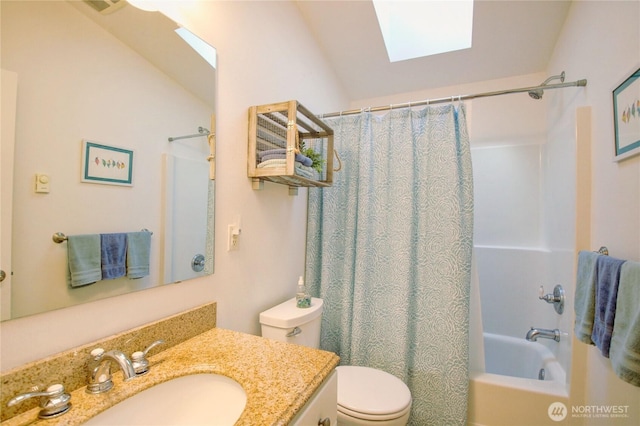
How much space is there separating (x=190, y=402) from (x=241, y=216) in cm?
73

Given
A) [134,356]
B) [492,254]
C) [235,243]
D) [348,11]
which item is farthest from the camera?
[492,254]

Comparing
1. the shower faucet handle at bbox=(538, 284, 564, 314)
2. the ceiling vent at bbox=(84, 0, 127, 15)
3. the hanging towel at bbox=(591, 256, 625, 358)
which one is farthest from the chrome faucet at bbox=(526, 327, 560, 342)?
the ceiling vent at bbox=(84, 0, 127, 15)

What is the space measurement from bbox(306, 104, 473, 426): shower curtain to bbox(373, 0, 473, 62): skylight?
770mm

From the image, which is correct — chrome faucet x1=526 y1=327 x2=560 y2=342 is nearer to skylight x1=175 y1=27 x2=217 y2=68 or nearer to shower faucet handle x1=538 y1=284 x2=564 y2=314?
shower faucet handle x1=538 y1=284 x2=564 y2=314

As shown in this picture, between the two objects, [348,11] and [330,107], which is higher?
[348,11]

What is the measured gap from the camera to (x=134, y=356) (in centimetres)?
74

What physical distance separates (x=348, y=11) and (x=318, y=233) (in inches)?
57.4

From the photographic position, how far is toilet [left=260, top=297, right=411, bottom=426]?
1185 mm

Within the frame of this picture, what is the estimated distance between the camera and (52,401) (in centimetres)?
57

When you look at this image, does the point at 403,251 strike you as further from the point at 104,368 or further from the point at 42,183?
the point at 42,183

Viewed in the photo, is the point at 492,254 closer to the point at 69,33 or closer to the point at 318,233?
the point at 318,233

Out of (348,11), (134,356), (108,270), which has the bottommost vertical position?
(134,356)

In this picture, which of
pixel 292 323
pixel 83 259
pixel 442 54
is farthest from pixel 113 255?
pixel 442 54

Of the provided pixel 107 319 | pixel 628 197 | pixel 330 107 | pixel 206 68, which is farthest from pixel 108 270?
pixel 330 107
